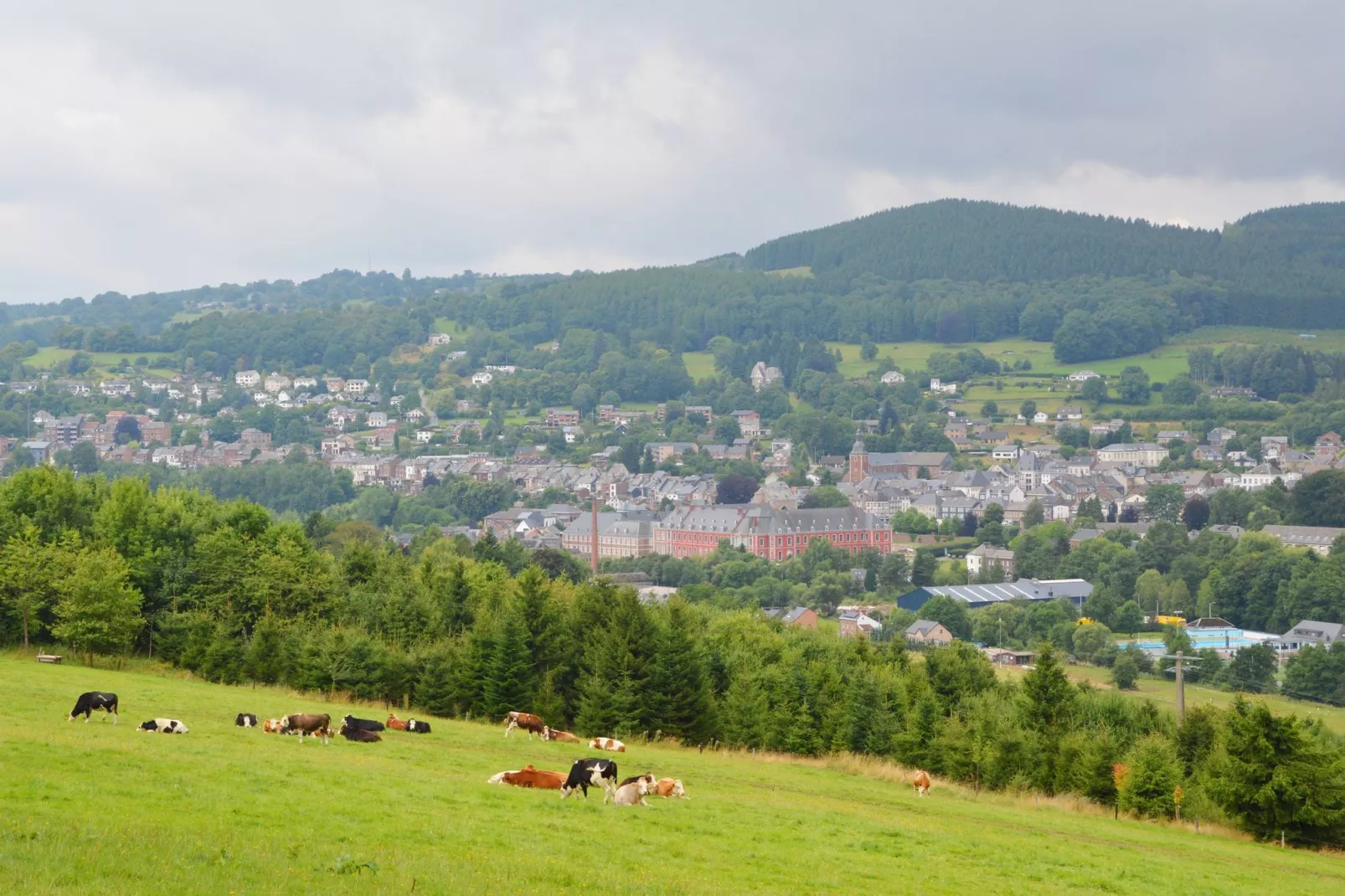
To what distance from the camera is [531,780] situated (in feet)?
65.7

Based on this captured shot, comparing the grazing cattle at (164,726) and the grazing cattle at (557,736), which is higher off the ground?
the grazing cattle at (164,726)

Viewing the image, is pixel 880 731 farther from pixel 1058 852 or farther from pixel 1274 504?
pixel 1274 504

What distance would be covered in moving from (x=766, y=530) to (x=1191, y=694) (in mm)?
69485

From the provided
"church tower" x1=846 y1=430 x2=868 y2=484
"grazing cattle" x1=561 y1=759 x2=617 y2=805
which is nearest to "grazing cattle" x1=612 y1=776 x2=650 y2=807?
"grazing cattle" x1=561 y1=759 x2=617 y2=805

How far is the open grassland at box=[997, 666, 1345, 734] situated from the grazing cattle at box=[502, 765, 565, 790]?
4768 centimetres

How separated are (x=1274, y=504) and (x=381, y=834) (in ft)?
430

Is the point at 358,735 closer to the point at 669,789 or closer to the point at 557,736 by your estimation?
the point at 557,736

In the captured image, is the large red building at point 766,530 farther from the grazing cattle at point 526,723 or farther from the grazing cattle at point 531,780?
the grazing cattle at point 531,780

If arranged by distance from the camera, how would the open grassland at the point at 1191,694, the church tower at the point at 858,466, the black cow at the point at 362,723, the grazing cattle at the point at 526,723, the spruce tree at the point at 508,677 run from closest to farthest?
the black cow at the point at 362,723, the grazing cattle at the point at 526,723, the spruce tree at the point at 508,677, the open grassland at the point at 1191,694, the church tower at the point at 858,466

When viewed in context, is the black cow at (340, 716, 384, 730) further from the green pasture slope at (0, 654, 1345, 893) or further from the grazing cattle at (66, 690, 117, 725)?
the grazing cattle at (66, 690, 117, 725)

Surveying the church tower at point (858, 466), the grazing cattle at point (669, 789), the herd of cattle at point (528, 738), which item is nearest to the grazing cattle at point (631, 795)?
the herd of cattle at point (528, 738)

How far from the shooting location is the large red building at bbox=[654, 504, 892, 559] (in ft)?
454

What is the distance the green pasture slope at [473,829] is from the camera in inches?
519

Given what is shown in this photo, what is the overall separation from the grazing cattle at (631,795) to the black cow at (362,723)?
6.36m
